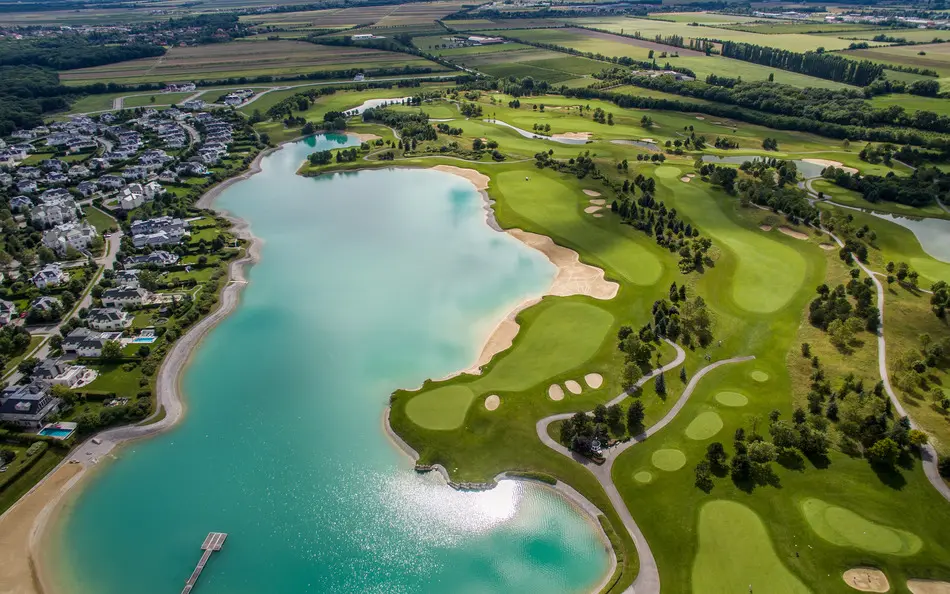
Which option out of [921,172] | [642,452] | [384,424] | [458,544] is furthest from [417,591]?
[921,172]

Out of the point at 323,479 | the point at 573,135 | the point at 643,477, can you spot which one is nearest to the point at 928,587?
the point at 643,477

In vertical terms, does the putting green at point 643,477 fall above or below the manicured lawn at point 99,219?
below

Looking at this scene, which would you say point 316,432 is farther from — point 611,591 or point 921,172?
point 921,172

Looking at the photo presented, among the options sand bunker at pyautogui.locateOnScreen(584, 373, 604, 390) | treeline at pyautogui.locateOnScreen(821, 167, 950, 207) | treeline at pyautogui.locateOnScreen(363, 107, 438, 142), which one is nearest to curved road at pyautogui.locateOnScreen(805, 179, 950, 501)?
sand bunker at pyautogui.locateOnScreen(584, 373, 604, 390)

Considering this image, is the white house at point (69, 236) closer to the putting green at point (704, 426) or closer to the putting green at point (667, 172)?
the putting green at point (704, 426)

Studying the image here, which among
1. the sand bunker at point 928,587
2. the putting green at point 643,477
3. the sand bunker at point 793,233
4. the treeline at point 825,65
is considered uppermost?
the treeline at point 825,65

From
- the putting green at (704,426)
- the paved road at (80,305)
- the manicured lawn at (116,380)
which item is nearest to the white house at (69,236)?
the paved road at (80,305)
